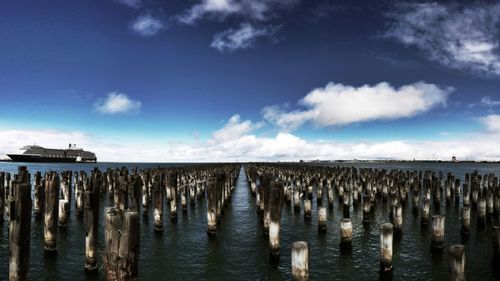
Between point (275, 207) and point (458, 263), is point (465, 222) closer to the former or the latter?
point (275, 207)

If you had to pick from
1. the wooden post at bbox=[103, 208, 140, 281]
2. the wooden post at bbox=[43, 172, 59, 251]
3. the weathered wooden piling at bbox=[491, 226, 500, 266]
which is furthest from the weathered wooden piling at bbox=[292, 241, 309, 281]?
the wooden post at bbox=[43, 172, 59, 251]

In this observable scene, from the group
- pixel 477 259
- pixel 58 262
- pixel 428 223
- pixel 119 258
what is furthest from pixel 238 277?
pixel 428 223

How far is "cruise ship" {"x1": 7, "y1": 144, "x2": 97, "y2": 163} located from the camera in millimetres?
129375

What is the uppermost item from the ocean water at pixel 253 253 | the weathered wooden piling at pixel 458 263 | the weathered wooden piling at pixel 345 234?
the weathered wooden piling at pixel 458 263

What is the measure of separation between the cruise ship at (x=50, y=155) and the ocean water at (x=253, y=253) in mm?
127181

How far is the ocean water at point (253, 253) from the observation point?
11391mm

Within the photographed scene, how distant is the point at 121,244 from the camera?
7.19 meters

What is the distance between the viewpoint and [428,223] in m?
18.2

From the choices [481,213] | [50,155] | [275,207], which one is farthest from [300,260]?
[50,155]

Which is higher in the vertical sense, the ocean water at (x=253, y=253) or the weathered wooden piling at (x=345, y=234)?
the weathered wooden piling at (x=345, y=234)

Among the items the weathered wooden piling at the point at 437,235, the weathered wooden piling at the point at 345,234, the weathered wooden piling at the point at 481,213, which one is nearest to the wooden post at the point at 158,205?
the weathered wooden piling at the point at 345,234

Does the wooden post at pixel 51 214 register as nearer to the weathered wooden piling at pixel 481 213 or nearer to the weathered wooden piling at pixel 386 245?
the weathered wooden piling at pixel 386 245

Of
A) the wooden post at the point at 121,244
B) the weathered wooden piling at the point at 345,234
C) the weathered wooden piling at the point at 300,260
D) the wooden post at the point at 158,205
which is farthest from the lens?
the wooden post at the point at 158,205

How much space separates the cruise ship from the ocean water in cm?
12718
